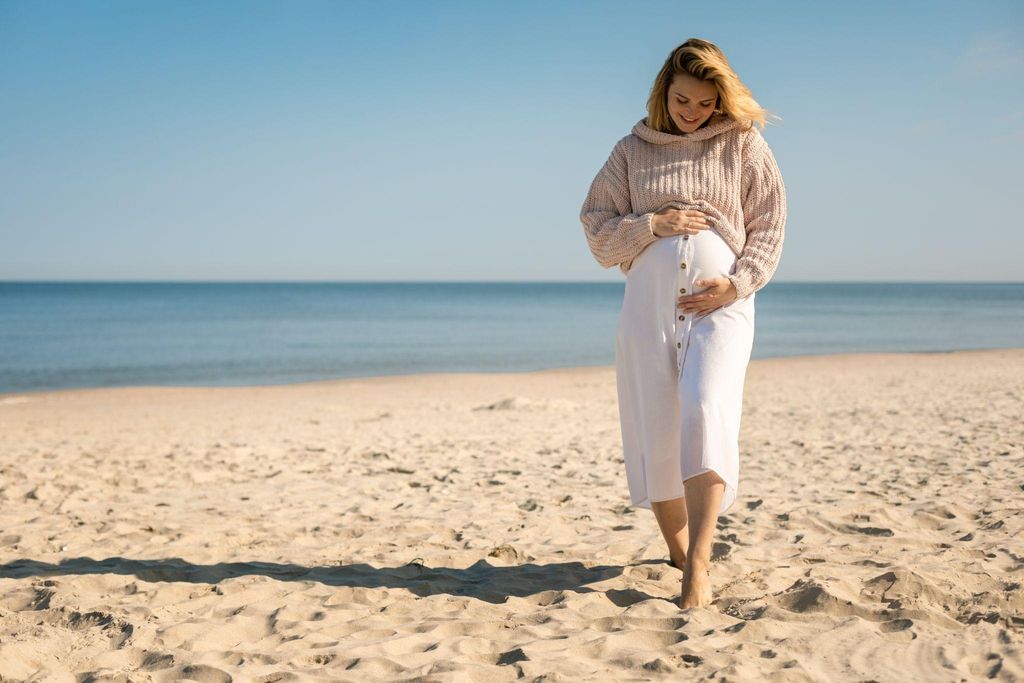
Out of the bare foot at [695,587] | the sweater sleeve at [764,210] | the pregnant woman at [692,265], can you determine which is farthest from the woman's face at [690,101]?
the bare foot at [695,587]

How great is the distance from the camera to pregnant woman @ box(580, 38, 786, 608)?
310cm

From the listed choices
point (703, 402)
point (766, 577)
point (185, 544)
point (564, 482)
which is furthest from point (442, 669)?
point (564, 482)

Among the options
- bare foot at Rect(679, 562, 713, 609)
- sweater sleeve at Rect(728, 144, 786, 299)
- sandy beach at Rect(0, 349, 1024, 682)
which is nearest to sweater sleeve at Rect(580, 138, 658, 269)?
sweater sleeve at Rect(728, 144, 786, 299)

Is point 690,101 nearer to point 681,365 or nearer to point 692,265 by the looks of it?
point 692,265

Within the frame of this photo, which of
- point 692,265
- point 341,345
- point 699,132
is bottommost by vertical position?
point 341,345

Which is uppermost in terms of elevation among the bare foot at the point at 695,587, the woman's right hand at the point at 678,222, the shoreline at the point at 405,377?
the woman's right hand at the point at 678,222

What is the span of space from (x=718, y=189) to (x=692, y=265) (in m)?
0.33

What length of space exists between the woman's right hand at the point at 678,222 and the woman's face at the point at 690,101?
32 centimetres

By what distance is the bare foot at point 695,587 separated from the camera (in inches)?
123

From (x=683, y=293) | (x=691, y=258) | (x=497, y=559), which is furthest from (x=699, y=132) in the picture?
(x=497, y=559)

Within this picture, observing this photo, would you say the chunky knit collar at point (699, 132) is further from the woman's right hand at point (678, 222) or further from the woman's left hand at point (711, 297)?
the woman's left hand at point (711, 297)

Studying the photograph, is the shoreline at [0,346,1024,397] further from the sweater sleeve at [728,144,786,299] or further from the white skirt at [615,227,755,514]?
the sweater sleeve at [728,144,786,299]

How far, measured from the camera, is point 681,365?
3.17 m

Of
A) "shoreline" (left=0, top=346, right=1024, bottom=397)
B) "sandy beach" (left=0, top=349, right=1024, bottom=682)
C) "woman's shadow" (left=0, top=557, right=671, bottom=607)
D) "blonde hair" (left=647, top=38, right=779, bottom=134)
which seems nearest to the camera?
"sandy beach" (left=0, top=349, right=1024, bottom=682)
